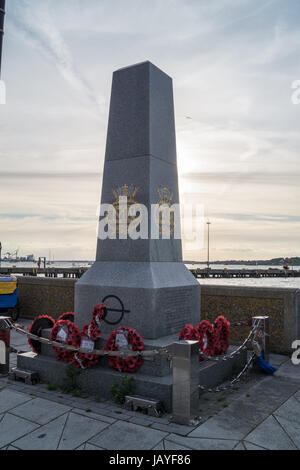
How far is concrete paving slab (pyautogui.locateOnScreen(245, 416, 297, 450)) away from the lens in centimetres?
435

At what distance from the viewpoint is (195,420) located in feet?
16.4

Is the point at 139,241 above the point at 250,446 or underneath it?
above

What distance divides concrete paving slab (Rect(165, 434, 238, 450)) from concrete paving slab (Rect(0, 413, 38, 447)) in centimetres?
182

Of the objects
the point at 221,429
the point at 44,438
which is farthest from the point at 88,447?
the point at 221,429

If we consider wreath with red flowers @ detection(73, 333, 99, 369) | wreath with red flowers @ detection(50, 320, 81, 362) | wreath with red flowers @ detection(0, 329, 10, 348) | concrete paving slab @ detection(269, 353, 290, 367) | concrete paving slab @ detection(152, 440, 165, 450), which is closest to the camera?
concrete paving slab @ detection(152, 440, 165, 450)

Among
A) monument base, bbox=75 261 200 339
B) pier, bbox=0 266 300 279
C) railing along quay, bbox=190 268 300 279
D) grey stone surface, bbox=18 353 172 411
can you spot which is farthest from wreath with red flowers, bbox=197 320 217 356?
railing along quay, bbox=190 268 300 279

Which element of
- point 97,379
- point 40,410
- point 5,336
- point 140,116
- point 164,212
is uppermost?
point 140,116

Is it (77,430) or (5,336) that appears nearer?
(77,430)

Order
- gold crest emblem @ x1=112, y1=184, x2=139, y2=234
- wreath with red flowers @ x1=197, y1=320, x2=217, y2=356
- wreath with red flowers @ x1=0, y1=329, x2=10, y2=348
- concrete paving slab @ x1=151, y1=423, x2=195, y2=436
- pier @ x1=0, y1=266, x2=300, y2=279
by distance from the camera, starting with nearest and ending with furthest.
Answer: concrete paving slab @ x1=151, y1=423, x2=195, y2=436
wreath with red flowers @ x1=197, y1=320, x2=217, y2=356
wreath with red flowers @ x1=0, y1=329, x2=10, y2=348
gold crest emblem @ x1=112, y1=184, x2=139, y2=234
pier @ x1=0, y1=266, x2=300, y2=279

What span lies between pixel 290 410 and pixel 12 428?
392cm

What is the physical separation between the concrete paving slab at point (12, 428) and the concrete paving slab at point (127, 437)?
3.13ft

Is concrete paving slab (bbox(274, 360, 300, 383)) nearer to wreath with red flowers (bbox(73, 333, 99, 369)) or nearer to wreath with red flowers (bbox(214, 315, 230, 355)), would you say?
wreath with red flowers (bbox(214, 315, 230, 355))

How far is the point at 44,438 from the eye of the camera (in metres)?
4.54

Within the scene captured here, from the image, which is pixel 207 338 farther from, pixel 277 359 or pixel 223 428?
pixel 277 359
